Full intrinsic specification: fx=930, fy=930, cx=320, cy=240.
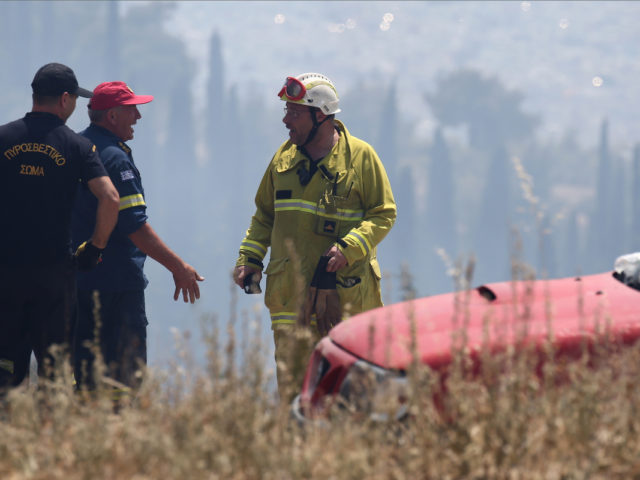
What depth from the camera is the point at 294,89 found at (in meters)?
6.73

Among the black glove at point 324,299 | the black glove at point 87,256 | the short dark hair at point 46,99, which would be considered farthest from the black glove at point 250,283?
the short dark hair at point 46,99

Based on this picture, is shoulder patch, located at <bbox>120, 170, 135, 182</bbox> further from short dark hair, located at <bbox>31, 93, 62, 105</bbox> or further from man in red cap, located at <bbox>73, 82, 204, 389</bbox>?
short dark hair, located at <bbox>31, 93, 62, 105</bbox>

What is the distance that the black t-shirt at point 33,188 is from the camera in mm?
5656

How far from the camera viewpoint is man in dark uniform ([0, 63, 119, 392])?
5660 mm

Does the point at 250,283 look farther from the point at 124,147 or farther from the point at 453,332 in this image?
the point at 453,332

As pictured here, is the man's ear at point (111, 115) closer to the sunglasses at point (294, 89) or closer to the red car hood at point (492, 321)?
the sunglasses at point (294, 89)

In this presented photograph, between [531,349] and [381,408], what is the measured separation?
0.75 meters

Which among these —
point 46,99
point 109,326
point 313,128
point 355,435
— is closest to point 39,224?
point 46,99

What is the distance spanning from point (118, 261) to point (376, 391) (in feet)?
10.1

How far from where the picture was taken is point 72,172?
5.75 meters

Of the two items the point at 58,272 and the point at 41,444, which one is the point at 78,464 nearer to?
the point at 41,444

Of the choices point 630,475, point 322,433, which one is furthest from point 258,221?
point 630,475

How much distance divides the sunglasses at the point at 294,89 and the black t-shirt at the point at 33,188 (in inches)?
66.3

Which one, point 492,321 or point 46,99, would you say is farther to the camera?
point 46,99
